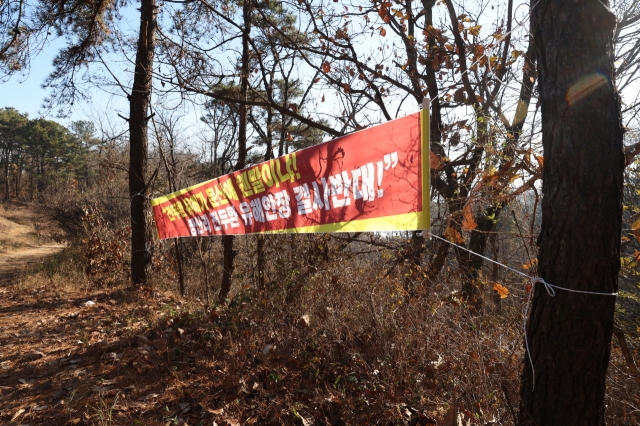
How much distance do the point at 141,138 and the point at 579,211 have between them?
7985mm

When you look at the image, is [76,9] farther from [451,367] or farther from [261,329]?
[451,367]

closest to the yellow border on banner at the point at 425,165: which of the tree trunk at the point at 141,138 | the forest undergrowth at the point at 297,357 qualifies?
the forest undergrowth at the point at 297,357

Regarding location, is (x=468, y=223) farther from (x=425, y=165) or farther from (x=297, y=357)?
(x=297, y=357)

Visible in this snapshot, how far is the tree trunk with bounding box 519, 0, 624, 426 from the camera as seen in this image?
7.00 ft

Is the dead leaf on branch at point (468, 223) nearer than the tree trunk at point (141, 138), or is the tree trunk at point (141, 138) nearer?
the dead leaf on branch at point (468, 223)

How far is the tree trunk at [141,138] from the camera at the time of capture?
8.17 meters

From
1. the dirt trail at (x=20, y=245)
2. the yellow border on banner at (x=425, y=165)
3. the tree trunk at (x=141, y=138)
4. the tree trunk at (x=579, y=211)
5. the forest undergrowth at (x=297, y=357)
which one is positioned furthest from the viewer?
the dirt trail at (x=20, y=245)

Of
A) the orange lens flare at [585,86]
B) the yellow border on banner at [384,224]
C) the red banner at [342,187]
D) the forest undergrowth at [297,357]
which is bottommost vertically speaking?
the forest undergrowth at [297,357]

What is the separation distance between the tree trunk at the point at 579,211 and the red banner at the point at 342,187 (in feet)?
2.65

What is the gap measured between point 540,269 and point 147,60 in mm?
7995

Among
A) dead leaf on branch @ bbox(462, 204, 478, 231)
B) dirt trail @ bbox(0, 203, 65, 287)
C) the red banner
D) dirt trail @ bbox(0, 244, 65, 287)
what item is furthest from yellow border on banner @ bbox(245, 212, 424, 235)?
dirt trail @ bbox(0, 244, 65, 287)

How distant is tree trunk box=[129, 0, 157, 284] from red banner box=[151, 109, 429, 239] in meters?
3.19

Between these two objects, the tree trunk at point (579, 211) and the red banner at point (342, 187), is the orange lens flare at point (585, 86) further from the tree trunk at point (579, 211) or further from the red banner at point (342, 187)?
Answer: the red banner at point (342, 187)

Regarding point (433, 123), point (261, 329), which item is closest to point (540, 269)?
point (261, 329)
